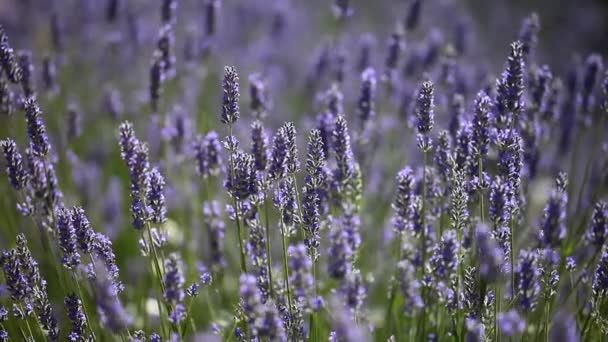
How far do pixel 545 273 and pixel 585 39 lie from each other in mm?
6422

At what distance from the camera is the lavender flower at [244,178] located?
1.82 metres

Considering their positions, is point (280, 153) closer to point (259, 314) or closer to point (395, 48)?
point (259, 314)

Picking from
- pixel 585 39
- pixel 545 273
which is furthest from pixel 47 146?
pixel 585 39

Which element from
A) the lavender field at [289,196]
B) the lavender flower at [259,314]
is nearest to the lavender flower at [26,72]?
the lavender field at [289,196]

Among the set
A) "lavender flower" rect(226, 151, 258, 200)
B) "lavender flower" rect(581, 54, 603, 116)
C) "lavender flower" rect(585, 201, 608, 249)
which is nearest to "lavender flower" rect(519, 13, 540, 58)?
"lavender flower" rect(581, 54, 603, 116)

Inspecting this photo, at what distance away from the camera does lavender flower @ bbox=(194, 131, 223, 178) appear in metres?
2.10

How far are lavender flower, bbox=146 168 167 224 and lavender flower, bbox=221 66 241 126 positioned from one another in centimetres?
27

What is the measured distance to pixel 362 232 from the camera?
122 inches

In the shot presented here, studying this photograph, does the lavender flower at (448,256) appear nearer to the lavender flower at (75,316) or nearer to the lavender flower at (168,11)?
the lavender flower at (75,316)

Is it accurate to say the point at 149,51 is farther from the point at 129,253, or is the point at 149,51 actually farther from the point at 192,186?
the point at 129,253

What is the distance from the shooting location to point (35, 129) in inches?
74.5

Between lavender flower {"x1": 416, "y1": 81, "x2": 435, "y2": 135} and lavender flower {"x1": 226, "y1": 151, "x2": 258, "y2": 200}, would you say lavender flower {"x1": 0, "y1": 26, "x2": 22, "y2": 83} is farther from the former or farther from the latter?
lavender flower {"x1": 416, "y1": 81, "x2": 435, "y2": 135}

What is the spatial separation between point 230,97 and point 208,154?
0.30 meters

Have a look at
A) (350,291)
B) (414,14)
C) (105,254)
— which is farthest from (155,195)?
(414,14)
